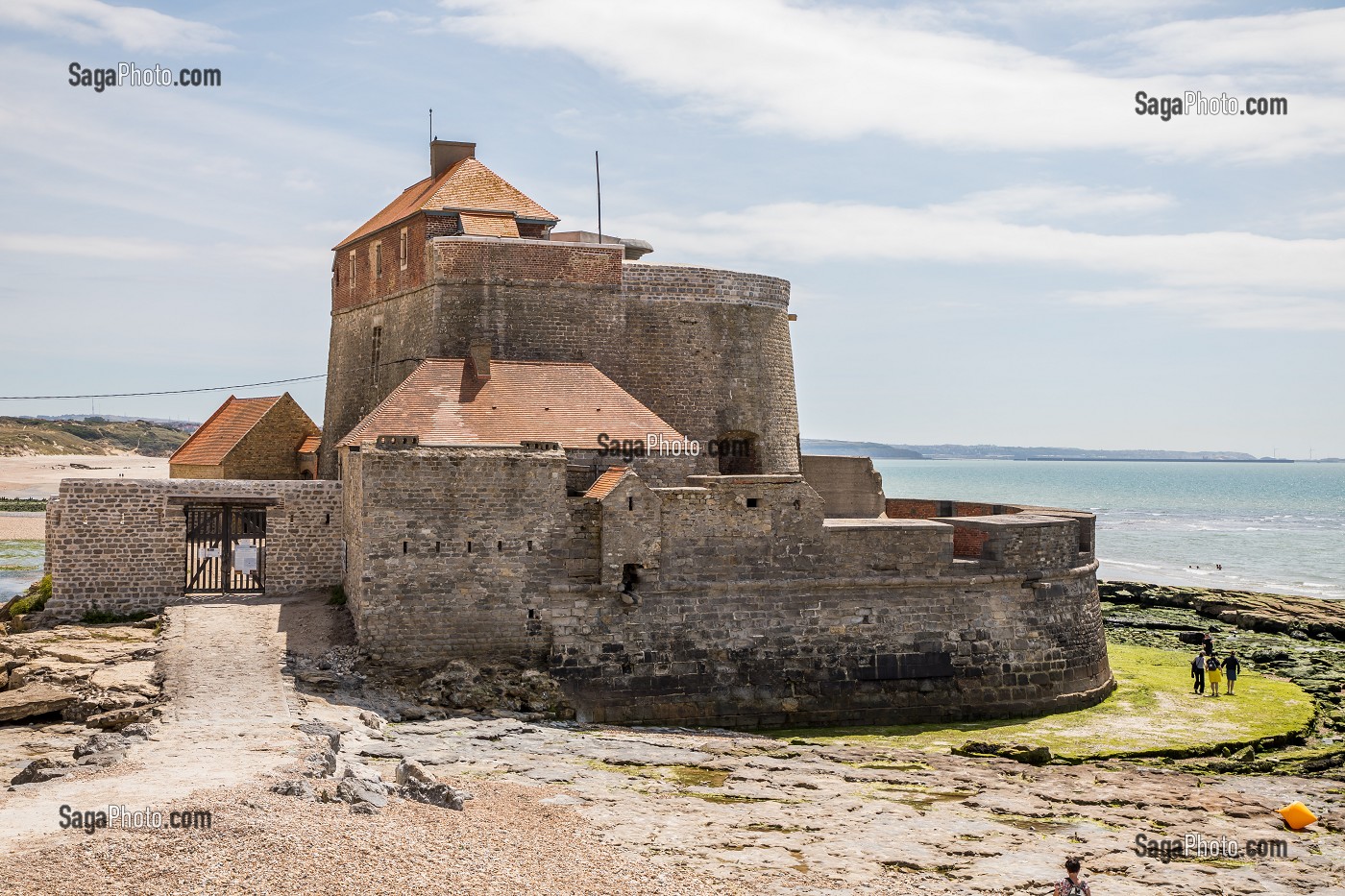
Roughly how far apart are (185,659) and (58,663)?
1982 mm

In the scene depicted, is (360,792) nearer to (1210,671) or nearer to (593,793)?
(593,793)

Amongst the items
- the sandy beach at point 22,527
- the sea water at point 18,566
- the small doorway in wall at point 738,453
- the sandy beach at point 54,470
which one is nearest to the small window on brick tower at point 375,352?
the small doorway in wall at point 738,453

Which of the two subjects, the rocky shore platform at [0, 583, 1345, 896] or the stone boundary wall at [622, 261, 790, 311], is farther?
the stone boundary wall at [622, 261, 790, 311]

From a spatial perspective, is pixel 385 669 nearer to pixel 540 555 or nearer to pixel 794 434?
pixel 540 555

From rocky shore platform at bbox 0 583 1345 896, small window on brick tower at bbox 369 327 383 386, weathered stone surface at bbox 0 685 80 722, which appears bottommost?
rocky shore platform at bbox 0 583 1345 896

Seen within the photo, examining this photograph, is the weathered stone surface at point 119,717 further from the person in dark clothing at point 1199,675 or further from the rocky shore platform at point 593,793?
the person in dark clothing at point 1199,675

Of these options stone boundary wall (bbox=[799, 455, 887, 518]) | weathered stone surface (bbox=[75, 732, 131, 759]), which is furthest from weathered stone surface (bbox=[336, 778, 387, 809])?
stone boundary wall (bbox=[799, 455, 887, 518])

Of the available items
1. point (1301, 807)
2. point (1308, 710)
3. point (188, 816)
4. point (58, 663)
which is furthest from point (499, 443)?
point (1308, 710)

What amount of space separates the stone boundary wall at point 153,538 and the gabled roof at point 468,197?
7.70 m

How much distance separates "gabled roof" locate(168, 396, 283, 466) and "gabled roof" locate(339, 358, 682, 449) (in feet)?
20.4

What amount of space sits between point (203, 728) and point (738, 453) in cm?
1412

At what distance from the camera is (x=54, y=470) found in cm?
9188

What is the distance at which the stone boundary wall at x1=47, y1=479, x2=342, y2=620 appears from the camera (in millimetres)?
21016

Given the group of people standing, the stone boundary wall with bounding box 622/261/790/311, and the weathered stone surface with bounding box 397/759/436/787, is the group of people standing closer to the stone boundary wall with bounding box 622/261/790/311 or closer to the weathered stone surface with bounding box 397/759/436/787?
the stone boundary wall with bounding box 622/261/790/311
